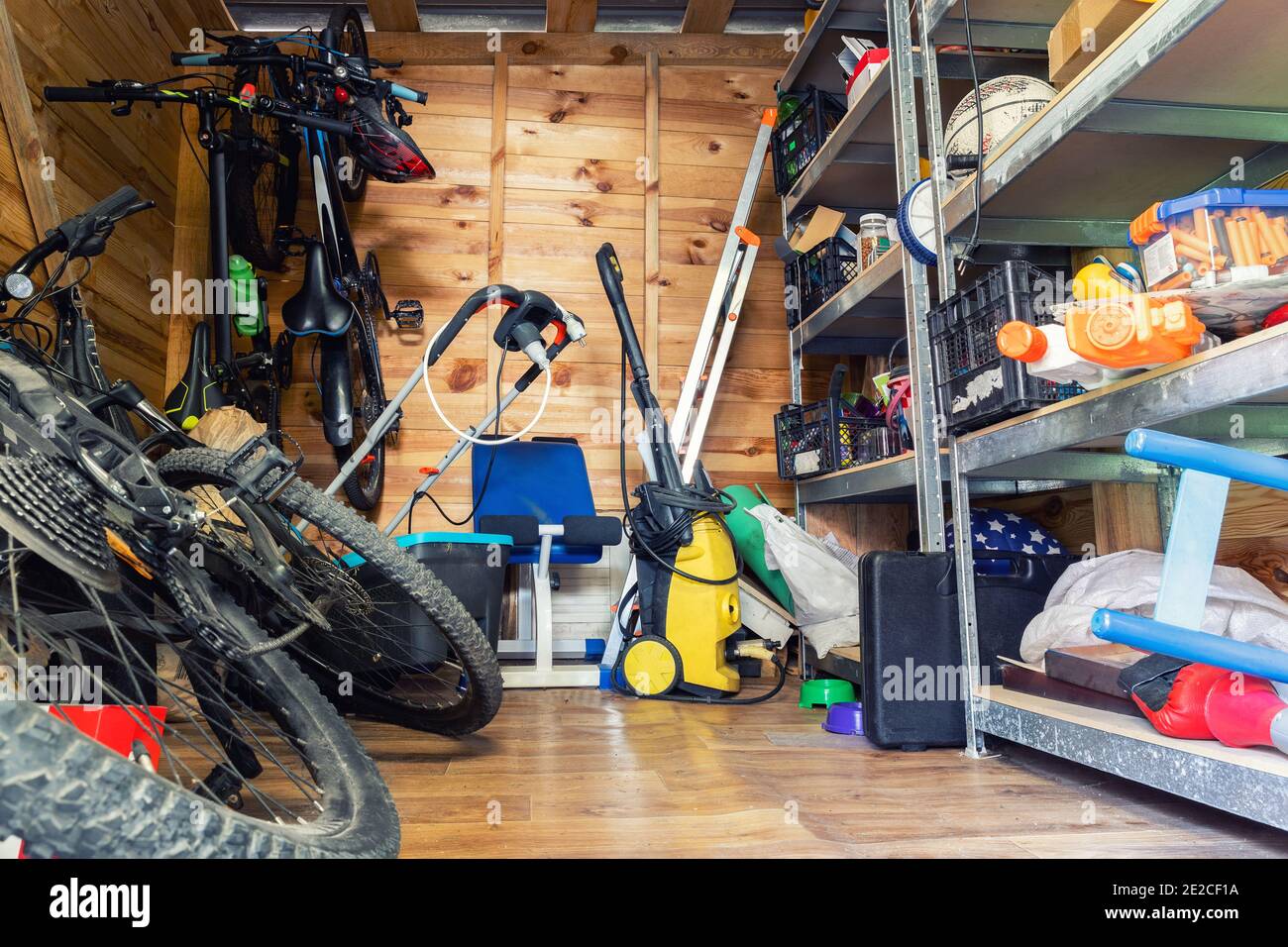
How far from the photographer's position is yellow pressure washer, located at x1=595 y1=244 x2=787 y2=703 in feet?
6.95

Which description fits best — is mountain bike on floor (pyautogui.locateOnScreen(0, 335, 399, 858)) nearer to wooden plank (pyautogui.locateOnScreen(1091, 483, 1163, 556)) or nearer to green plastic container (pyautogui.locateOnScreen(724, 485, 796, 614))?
green plastic container (pyautogui.locateOnScreen(724, 485, 796, 614))

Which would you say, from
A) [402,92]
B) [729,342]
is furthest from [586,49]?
[729,342]

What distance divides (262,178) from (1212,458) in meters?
2.69

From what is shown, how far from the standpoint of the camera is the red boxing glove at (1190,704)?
1115mm

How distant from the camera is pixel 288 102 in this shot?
7.55 feet

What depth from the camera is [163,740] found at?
0.97 m

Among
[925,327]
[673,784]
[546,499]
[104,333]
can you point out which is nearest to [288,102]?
[104,333]

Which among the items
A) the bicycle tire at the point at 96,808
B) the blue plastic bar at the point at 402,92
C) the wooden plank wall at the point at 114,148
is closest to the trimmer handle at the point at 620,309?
the blue plastic bar at the point at 402,92

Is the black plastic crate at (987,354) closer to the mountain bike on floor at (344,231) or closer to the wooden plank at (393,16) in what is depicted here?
the mountain bike on floor at (344,231)

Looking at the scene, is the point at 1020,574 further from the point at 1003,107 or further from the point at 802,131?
the point at 802,131

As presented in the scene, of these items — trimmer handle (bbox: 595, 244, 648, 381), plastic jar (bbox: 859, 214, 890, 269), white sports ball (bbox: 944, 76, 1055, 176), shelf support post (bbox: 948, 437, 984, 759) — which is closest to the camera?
shelf support post (bbox: 948, 437, 984, 759)

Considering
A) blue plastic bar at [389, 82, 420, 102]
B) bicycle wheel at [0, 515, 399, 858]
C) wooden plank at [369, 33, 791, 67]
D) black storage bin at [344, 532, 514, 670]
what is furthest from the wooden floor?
wooden plank at [369, 33, 791, 67]

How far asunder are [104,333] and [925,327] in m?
2.12
